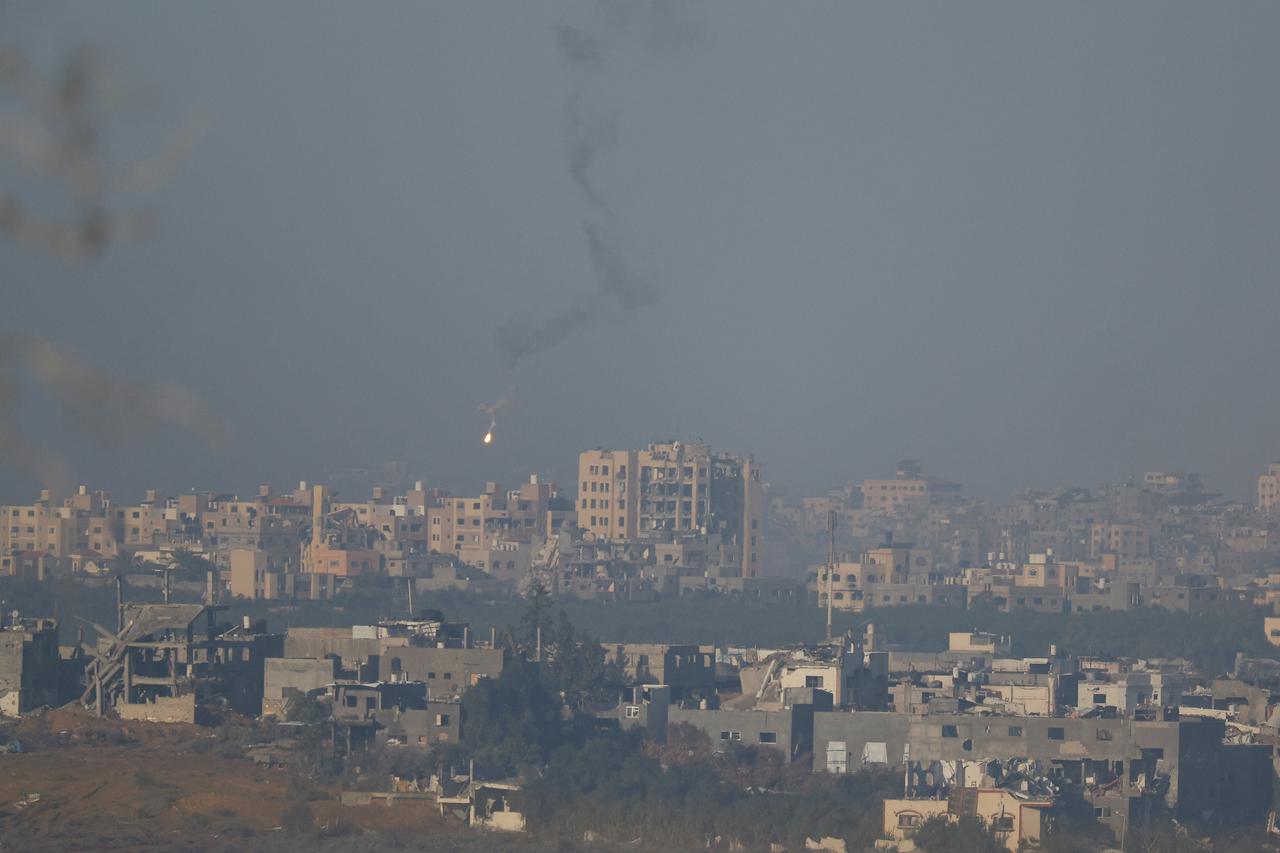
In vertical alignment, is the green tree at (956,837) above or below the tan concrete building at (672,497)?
below

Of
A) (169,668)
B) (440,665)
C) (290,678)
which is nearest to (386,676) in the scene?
(440,665)

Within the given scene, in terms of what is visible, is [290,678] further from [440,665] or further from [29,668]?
[29,668]

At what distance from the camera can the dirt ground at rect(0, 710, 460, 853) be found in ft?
114

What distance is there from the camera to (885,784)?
39.3m

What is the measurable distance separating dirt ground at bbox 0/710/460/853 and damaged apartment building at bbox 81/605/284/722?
196 cm

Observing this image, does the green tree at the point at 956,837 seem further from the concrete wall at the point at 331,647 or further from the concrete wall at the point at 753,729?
the concrete wall at the point at 331,647

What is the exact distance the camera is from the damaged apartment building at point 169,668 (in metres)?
42.0

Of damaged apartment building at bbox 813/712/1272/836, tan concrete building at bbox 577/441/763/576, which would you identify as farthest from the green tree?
tan concrete building at bbox 577/441/763/576

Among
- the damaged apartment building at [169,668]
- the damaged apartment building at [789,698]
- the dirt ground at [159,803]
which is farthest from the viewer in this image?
the damaged apartment building at [789,698]

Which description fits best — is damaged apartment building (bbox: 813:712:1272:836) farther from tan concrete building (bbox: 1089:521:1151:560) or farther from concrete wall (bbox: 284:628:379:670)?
tan concrete building (bbox: 1089:521:1151:560)

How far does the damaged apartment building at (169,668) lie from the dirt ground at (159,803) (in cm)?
196

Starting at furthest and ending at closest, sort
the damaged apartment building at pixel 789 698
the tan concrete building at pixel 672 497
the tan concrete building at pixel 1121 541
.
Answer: the tan concrete building at pixel 1121 541
the tan concrete building at pixel 672 497
the damaged apartment building at pixel 789 698

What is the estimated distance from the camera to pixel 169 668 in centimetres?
4269

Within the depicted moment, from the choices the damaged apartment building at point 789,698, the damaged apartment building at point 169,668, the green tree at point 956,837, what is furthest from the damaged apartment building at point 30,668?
the green tree at point 956,837
